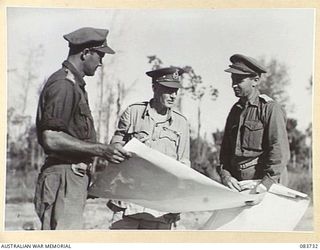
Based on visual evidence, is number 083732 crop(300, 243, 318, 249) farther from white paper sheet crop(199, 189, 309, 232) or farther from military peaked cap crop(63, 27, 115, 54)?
military peaked cap crop(63, 27, 115, 54)

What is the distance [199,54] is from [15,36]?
27 centimetres

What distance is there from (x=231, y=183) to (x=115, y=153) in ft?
0.56

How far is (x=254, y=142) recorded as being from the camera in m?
0.88

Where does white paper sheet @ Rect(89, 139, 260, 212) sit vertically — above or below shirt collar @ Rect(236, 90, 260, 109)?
below

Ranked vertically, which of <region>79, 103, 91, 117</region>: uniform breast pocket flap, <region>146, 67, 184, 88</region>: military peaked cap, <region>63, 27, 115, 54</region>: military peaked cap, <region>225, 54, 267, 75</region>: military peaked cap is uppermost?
<region>63, 27, 115, 54</region>: military peaked cap

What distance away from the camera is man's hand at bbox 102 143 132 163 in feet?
2.86

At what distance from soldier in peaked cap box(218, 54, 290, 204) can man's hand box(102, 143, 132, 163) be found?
139mm

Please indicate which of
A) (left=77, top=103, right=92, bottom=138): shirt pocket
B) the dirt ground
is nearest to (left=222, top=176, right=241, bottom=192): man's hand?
the dirt ground

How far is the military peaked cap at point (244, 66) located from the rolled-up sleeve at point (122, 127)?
0.16 m

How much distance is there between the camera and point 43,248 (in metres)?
0.88

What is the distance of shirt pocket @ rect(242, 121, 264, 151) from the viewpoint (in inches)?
34.8

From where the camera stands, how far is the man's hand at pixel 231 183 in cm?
88

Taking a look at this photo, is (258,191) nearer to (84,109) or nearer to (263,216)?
(263,216)

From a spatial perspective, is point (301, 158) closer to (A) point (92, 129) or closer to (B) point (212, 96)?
(B) point (212, 96)
